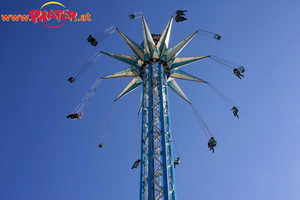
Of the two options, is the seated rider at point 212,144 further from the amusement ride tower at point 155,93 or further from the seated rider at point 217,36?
the seated rider at point 217,36

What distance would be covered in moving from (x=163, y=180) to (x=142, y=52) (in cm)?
1295

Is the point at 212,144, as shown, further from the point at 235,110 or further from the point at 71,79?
the point at 71,79

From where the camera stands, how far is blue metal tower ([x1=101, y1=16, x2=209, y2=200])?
20.2 meters

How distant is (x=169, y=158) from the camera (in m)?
21.2

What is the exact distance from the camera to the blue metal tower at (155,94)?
66.2 ft

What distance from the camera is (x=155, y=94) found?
24.7 m

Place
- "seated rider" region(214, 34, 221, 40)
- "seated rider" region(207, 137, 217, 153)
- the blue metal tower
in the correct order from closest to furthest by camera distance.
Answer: the blue metal tower < "seated rider" region(207, 137, 217, 153) < "seated rider" region(214, 34, 221, 40)

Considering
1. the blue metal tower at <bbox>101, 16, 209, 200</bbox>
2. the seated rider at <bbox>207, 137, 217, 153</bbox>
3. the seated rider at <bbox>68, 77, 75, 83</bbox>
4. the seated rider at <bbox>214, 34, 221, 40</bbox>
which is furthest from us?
the seated rider at <bbox>214, 34, 221, 40</bbox>

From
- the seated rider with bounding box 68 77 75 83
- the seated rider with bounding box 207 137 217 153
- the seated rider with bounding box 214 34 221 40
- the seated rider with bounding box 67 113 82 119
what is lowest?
the seated rider with bounding box 207 137 217 153

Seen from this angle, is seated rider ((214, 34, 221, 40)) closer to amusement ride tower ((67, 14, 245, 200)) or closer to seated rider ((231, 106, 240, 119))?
amusement ride tower ((67, 14, 245, 200))

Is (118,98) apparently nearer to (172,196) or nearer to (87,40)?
(87,40)

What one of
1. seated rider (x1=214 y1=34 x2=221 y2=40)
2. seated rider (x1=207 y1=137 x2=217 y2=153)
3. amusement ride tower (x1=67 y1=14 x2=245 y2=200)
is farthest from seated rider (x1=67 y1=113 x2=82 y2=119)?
seated rider (x1=214 y1=34 x2=221 y2=40)

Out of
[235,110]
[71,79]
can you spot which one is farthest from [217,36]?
[71,79]

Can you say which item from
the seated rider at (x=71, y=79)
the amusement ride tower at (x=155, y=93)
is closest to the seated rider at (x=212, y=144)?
the amusement ride tower at (x=155, y=93)
